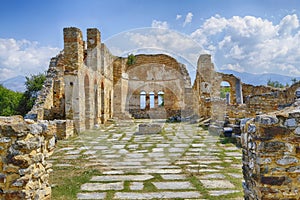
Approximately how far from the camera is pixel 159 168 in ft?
18.0

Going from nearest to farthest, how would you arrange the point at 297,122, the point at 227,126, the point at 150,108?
the point at 297,122
the point at 227,126
the point at 150,108

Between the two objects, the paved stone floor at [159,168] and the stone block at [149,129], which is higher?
the stone block at [149,129]

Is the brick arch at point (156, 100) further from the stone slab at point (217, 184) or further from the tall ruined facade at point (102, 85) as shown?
the stone slab at point (217, 184)

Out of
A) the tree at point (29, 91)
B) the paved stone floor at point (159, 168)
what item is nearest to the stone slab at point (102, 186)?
the paved stone floor at point (159, 168)

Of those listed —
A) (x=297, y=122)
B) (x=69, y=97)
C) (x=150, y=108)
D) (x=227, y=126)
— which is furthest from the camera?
(x=150, y=108)

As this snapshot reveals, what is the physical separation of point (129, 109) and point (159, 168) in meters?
17.0

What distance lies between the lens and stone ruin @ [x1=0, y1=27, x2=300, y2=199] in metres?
2.88

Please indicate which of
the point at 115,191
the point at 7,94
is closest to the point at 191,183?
the point at 115,191

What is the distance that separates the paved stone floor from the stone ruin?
928 mm

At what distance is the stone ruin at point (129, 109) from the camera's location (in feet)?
9.46

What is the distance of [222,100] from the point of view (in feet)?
45.2

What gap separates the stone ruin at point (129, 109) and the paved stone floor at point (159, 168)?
93cm

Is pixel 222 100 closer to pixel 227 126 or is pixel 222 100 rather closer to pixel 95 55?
pixel 227 126

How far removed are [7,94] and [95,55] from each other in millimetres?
14892
